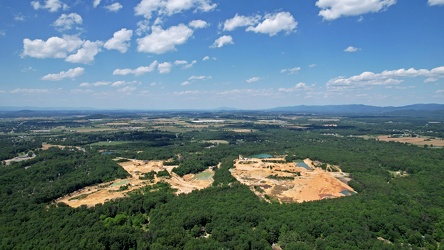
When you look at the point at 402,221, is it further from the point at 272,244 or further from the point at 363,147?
the point at 363,147

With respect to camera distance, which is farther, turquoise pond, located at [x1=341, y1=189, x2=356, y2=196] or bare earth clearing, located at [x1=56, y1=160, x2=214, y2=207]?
turquoise pond, located at [x1=341, y1=189, x2=356, y2=196]

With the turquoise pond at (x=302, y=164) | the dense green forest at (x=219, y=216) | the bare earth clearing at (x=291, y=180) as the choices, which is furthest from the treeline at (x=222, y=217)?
the turquoise pond at (x=302, y=164)

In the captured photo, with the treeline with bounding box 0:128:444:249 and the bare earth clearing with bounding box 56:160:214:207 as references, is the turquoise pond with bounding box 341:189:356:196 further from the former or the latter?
the bare earth clearing with bounding box 56:160:214:207

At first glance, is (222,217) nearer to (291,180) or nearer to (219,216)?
(219,216)

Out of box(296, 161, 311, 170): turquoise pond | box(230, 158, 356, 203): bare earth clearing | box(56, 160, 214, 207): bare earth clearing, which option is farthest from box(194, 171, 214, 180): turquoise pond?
box(296, 161, 311, 170): turquoise pond

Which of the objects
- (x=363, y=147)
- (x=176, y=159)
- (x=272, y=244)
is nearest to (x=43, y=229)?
(x=272, y=244)

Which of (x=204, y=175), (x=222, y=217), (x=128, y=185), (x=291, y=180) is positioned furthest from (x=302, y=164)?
(x=222, y=217)
